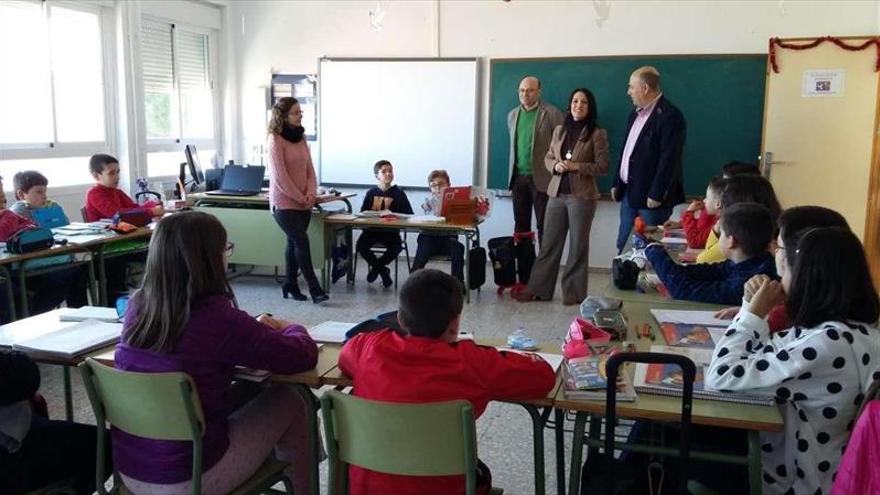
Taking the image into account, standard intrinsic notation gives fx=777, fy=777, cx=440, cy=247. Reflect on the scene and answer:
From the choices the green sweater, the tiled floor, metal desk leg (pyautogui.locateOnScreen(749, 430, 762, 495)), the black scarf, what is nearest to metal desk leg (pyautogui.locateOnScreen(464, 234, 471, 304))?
the tiled floor

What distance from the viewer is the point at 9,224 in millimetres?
4578

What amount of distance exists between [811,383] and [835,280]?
266mm

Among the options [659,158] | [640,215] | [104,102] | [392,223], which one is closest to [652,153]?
[659,158]

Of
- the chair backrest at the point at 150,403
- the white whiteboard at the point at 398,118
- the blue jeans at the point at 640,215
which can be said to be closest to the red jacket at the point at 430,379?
the chair backrest at the point at 150,403

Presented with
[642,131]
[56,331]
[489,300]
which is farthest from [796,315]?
[489,300]

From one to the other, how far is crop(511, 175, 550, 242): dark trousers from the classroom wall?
0.93m

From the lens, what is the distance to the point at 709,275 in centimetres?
309

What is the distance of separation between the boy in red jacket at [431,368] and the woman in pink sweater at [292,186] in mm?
3949

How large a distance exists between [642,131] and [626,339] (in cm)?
325

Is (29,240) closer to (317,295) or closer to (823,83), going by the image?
(317,295)

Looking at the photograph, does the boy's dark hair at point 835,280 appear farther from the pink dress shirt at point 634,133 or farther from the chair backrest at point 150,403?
the pink dress shirt at point 634,133

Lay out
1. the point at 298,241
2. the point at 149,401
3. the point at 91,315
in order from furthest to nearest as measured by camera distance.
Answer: the point at 298,241
the point at 91,315
the point at 149,401

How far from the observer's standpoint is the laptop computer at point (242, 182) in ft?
22.0

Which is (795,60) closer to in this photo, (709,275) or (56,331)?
(709,275)
